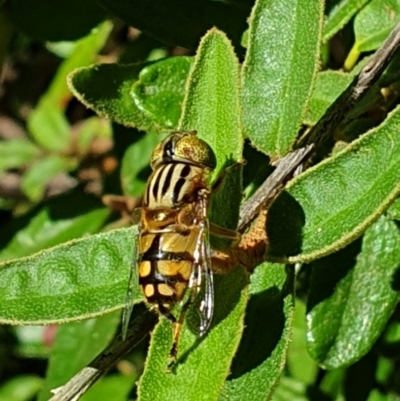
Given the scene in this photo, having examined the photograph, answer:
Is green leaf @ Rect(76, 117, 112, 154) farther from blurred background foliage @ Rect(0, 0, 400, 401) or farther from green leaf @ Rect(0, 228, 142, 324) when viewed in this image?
green leaf @ Rect(0, 228, 142, 324)

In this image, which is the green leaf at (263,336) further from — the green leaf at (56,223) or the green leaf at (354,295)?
the green leaf at (56,223)

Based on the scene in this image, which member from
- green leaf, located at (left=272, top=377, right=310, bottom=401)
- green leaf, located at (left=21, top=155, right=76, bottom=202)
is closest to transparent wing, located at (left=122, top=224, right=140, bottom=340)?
green leaf, located at (left=272, top=377, right=310, bottom=401)

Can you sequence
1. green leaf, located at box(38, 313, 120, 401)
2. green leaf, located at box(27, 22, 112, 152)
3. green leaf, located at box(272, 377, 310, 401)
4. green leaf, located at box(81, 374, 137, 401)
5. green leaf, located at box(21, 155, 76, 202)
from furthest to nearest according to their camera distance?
green leaf, located at box(27, 22, 112, 152), green leaf, located at box(21, 155, 76, 202), green leaf, located at box(81, 374, 137, 401), green leaf, located at box(272, 377, 310, 401), green leaf, located at box(38, 313, 120, 401)

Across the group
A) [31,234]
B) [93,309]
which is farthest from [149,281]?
[31,234]

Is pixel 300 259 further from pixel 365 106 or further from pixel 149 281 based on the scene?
pixel 365 106

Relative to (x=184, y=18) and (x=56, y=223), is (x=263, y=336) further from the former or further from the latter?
(x=56, y=223)

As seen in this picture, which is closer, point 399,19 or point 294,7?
point 294,7

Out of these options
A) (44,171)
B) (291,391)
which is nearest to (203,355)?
(291,391)
